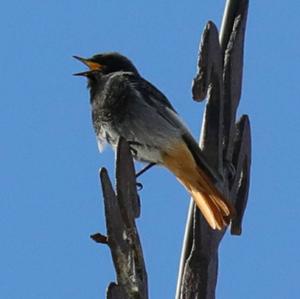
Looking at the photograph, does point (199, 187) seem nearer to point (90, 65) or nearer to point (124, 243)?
point (124, 243)

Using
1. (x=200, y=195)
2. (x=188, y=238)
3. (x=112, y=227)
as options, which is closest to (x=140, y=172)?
(x=200, y=195)

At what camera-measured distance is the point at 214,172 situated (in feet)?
8.22

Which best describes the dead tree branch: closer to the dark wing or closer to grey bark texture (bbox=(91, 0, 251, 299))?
grey bark texture (bbox=(91, 0, 251, 299))

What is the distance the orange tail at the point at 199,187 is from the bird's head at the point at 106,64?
958mm

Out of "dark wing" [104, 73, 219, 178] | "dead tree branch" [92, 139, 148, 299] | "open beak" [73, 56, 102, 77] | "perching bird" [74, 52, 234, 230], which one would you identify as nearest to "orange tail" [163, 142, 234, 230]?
"perching bird" [74, 52, 234, 230]

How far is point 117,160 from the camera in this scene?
→ 2043 mm

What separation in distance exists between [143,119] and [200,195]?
1719mm

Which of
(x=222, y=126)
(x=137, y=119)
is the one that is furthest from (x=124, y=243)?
(x=137, y=119)

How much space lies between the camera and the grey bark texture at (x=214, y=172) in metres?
1.90

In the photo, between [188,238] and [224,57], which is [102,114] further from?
[188,238]

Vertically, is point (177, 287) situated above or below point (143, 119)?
below

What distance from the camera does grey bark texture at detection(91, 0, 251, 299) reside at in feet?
6.24

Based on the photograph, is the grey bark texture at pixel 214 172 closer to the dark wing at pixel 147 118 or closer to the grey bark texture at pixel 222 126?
the grey bark texture at pixel 222 126

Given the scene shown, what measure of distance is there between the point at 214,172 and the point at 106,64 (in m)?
3.04
